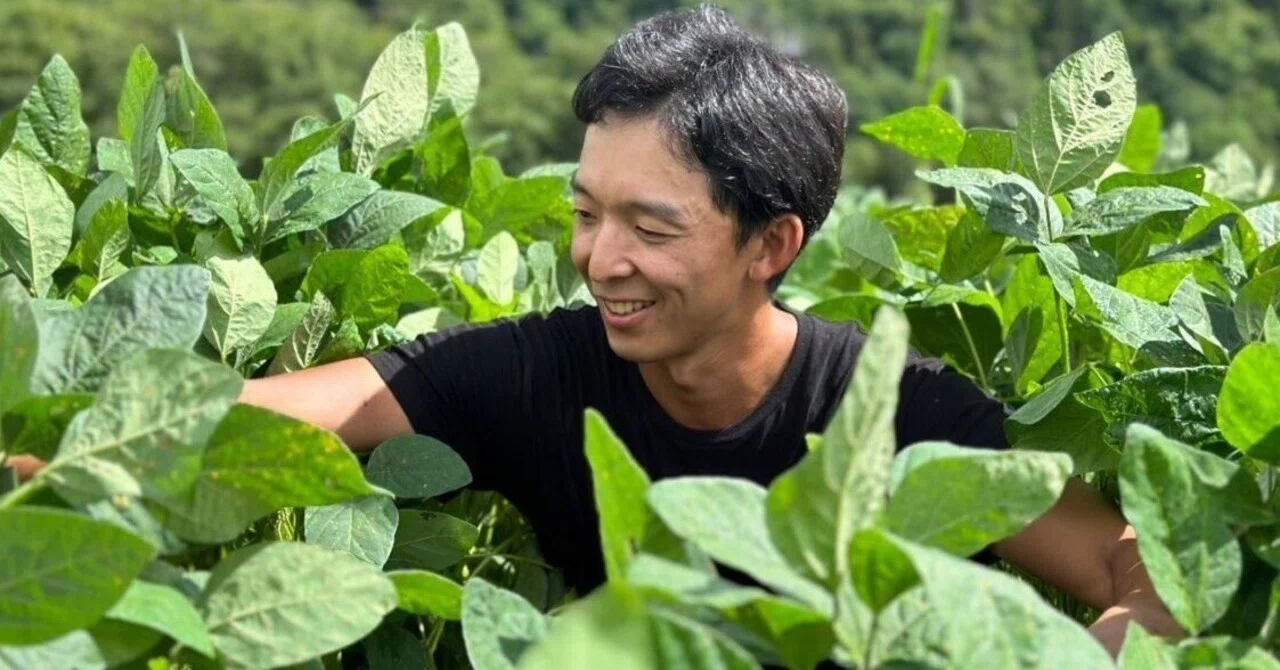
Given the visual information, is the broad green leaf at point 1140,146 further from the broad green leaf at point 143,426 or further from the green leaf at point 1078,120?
the broad green leaf at point 143,426

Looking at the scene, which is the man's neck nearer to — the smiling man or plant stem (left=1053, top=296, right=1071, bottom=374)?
the smiling man

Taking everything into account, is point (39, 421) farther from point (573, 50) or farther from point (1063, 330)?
point (573, 50)

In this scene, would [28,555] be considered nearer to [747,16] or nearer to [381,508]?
[381,508]

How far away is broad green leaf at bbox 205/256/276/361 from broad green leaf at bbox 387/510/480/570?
15cm

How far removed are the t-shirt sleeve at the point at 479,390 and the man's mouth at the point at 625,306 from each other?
0.11 m

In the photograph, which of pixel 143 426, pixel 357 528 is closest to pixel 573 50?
pixel 357 528

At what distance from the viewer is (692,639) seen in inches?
25.2

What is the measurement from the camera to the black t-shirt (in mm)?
→ 1301

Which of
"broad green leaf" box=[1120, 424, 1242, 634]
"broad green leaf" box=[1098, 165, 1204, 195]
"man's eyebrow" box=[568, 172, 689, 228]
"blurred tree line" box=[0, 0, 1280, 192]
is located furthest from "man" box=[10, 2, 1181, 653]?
"blurred tree line" box=[0, 0, 1280, 192]

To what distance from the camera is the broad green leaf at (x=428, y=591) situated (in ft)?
2.89

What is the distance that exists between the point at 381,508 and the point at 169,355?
12.5 inches

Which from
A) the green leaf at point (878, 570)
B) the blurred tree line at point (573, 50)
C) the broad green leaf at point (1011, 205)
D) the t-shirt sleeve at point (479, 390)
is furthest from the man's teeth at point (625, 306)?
the blurred tree line at point (573, 50)

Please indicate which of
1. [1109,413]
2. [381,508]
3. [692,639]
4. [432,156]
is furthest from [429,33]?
[692,639]

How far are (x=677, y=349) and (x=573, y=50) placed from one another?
2807 centimetres
